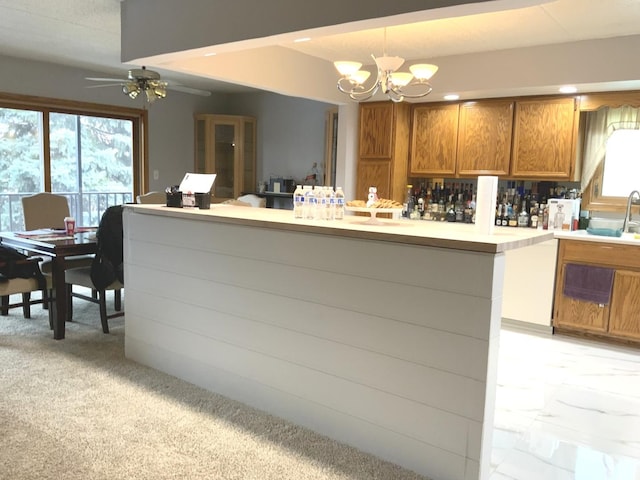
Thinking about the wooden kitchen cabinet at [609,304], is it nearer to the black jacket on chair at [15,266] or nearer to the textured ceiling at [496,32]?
the textured ceiling at [496,32]

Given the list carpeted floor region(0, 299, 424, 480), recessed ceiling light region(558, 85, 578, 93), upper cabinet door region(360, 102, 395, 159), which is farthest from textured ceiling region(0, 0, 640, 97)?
carpeted floor region(0, 299, 424, 480)

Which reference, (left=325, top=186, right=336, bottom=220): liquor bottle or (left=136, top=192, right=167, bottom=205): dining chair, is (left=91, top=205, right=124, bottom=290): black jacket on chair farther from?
(left=325, top=186, right=336, bottom=220): liquor bottle

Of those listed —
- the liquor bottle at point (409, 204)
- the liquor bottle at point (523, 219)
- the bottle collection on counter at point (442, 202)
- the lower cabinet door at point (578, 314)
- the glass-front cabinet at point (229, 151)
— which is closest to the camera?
the lower cabinet door at point (578, 314)

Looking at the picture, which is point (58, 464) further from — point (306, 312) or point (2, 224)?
point (2, 224)

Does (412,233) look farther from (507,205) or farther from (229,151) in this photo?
(229,151)

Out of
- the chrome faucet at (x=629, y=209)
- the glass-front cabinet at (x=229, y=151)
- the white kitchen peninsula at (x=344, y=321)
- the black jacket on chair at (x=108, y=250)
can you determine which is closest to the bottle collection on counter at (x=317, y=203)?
the white kitchen peninsula at (x=344, y=321)

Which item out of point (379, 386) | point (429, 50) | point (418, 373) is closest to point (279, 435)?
point (379, 386)

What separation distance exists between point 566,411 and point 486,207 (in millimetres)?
1481

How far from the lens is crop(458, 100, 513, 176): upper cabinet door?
15.5 feet

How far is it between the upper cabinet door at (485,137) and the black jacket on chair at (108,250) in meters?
3.12

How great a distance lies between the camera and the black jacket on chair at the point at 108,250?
3.80 m

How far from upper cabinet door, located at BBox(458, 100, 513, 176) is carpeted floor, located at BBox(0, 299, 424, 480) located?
3194mm

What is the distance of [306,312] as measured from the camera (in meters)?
2.62

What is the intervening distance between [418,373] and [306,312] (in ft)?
2.12
